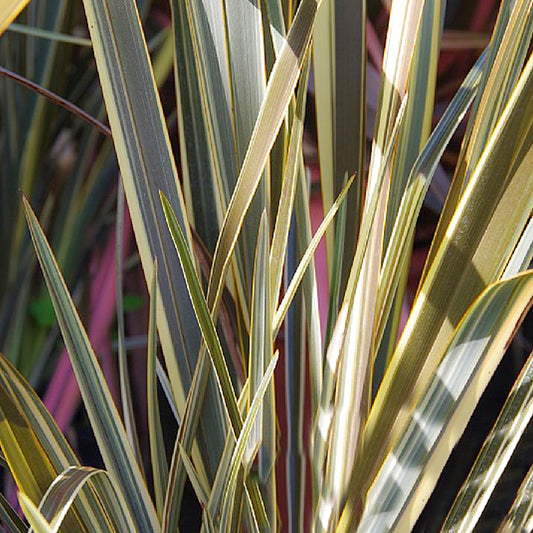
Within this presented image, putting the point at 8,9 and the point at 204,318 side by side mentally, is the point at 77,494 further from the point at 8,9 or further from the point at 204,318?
the point at 8,9

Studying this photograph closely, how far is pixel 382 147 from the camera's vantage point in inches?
14.8

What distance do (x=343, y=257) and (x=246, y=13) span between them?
18 cm

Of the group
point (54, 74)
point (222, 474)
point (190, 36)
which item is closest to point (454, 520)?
point (222, 474)

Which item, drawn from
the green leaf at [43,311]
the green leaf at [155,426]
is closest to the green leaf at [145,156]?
the green leaf at [155,426]

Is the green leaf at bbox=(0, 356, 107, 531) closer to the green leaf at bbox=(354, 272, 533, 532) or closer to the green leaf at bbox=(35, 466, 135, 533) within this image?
the green leaf at bbox=(35, 466, 135, 533)

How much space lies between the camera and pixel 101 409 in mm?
396

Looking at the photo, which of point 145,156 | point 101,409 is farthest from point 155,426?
point 145,156

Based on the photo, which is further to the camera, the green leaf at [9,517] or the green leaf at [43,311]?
the green leaf at [43,311]

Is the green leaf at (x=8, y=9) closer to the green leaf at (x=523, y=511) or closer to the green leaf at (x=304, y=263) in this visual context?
the green leaf at (x=304, y=263)

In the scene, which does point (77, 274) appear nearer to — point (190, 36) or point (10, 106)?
point (10, 106)

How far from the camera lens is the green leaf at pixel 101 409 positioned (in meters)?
0.38

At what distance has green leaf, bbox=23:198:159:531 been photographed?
1.24 feet

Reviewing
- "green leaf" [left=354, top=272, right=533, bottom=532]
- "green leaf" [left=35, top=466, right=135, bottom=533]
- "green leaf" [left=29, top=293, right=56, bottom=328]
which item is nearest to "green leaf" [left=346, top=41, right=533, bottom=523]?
"green leaf" [left=354, top=272, right=533, bottom=532]

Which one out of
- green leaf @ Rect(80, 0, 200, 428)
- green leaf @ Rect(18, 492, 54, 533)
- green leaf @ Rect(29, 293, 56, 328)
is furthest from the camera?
green leaf @ Rect(29, 293, 56, 328)
